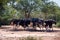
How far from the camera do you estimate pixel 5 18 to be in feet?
203

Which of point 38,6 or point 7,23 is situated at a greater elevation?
point 38,6

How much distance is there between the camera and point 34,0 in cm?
6200

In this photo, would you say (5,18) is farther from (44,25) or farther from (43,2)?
(44,25)

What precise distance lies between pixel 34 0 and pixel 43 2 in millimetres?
4608

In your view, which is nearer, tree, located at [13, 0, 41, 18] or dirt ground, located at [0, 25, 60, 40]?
dirt ground, located at [0, 25, 60, 40]

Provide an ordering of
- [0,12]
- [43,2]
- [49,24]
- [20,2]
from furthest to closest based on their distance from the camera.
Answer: [43,2], [20,2], [0,12], [49,24]

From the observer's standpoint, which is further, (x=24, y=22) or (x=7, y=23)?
(x=7, y=23)

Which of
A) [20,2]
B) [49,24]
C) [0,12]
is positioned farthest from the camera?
[20,2]

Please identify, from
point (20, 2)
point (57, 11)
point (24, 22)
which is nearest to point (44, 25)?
point (24, 22)

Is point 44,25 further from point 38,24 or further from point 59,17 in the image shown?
point 59,17

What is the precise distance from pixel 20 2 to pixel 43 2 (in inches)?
315

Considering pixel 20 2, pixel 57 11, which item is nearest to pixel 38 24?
pixel 20 2

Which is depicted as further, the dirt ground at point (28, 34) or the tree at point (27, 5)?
the tree at point (27, 5)

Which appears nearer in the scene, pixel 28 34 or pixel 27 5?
pixel 28 34
